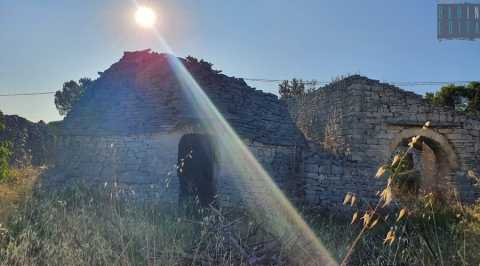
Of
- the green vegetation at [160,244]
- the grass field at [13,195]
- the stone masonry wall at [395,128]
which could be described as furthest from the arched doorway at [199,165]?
the green vegetation at [160,244]

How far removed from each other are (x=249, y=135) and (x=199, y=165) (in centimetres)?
229

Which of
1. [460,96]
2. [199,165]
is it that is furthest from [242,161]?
Answer: [460,96]

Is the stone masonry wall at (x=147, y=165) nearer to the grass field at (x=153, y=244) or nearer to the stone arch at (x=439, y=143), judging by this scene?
the stone arch at (x=439, y=143)

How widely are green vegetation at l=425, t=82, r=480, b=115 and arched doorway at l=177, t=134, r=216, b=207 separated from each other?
1880 cm

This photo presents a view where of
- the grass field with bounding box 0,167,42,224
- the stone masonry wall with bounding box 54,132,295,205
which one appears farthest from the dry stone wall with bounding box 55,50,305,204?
the grass field with bounding box 0,167,42,224

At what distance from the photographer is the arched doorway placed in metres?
12.5

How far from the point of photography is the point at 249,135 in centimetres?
1217

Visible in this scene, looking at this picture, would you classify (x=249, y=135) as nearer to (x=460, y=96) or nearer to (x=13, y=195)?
(x=13, y=195)

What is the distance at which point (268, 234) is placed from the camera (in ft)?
17.9

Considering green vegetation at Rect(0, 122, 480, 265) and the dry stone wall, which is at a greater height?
the dry stone wall

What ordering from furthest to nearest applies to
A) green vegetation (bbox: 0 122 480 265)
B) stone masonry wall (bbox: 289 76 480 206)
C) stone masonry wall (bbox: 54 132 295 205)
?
1. stone masonry wall (bbox: 289 76 480 206)
2. stone masonry wall (bbox: 54 132 295 205)
3. green vegetation (bbox: 0 122 480 265)

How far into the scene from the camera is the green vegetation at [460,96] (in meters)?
27.1

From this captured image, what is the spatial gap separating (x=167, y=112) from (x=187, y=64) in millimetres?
2069

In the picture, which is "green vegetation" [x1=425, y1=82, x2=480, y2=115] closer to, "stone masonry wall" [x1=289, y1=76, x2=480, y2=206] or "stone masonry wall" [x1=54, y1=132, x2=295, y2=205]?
"stone masonry wall" [x1=289, y1=76, x2=480, y2=206]
